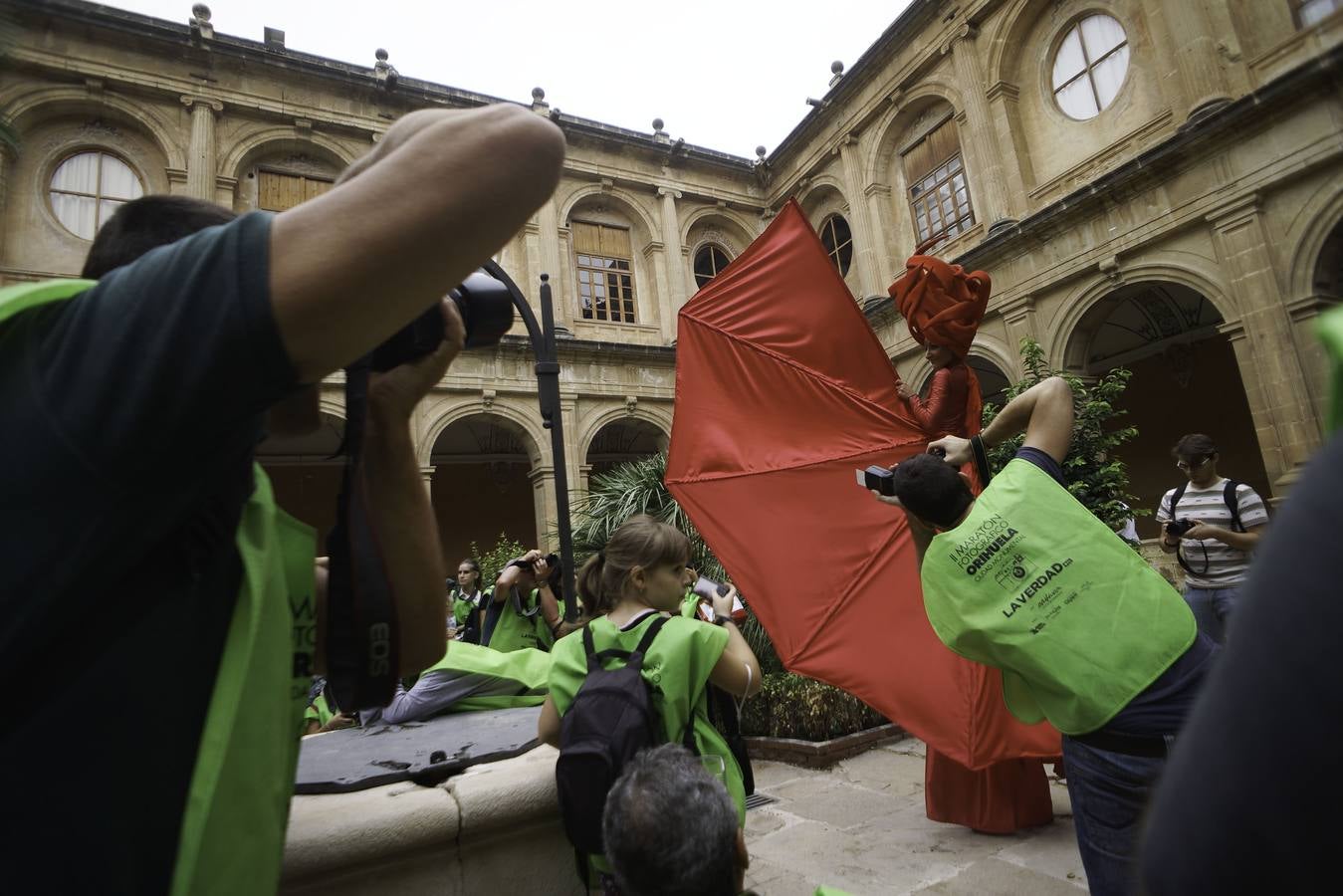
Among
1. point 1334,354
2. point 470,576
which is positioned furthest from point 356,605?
point 470,576

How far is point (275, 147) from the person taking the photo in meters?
14.9

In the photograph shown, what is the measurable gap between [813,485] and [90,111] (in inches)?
647

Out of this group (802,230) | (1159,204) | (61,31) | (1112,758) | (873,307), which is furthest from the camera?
(873,307)

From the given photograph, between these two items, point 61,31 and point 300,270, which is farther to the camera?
point 61,31

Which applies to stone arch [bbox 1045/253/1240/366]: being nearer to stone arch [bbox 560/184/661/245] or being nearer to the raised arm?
stone arch [bbox 560/184/661/245]

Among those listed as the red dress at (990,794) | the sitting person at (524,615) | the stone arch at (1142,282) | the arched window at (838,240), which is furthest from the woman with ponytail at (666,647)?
the arched window at (838,240)

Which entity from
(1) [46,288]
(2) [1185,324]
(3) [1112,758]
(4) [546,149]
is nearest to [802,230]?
(3) [1112,758]

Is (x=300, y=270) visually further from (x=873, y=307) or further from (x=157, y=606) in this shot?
(x=873, y=307)

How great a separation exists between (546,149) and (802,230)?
2.98 meters

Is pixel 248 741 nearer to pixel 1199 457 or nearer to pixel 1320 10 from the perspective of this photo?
pixel 1320 10

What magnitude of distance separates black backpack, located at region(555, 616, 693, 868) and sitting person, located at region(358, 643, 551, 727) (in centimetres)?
133

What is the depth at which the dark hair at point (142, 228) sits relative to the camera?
908mm

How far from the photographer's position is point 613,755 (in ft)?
6.52

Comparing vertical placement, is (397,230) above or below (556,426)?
below
